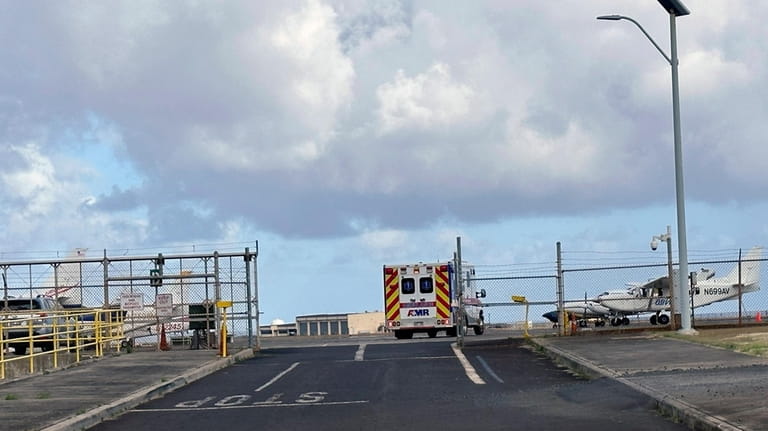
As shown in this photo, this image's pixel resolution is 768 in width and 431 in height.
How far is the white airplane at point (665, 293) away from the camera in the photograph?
1817 inches

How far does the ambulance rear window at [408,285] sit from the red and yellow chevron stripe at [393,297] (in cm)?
21

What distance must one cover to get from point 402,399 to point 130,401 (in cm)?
410

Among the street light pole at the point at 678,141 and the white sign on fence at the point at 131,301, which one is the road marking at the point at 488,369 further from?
the white sign on fence at the point at 131,301

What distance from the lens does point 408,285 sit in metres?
40.7

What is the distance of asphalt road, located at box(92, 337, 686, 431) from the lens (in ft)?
43.8

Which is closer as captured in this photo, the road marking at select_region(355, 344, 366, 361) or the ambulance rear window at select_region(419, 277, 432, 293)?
the road marking at select_region(355, 344, 366, 361)

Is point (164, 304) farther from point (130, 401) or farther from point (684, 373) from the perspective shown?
point (684, 373)

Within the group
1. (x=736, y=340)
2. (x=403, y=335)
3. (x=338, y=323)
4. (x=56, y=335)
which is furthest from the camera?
(x=338, y=323)

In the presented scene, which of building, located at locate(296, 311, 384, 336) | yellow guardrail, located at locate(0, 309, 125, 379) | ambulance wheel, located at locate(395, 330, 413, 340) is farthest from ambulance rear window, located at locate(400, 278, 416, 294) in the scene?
building, located at locate(296, 311, 384, 336)

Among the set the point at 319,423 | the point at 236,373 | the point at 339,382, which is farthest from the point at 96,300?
the point at 319,423

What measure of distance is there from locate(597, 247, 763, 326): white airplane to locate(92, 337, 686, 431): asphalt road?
2227cm

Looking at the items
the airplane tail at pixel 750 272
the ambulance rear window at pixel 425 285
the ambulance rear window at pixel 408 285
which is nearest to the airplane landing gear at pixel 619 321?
the airplane tail at pixel 750 272

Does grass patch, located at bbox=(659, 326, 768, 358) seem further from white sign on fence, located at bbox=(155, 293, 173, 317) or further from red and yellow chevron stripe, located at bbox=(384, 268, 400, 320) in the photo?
red and yellow chevron stripe, located at bbox=(384, 268, 400, 320)

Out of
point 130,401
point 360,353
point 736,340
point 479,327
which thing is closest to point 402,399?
point 130,401
